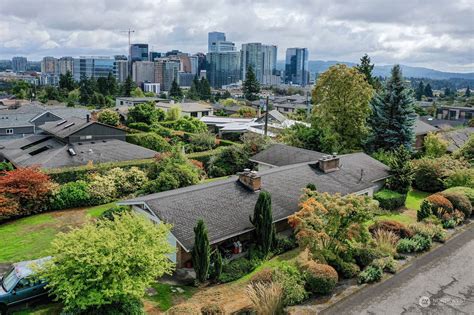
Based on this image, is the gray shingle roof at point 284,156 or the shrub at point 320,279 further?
the gray shingle roof at point 284,156

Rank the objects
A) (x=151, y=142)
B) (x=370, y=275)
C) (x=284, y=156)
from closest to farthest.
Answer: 1. (x=370, y=275)
2. (x=284, y=156)
3. (x=151, y=142)

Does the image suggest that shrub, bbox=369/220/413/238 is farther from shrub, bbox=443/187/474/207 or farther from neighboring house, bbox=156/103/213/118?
neighboring house, bbox=156/103/213/118

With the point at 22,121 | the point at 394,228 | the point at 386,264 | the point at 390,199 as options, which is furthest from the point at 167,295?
the point at 22,121

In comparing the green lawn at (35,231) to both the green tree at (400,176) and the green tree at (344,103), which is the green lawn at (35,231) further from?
the green tree at (344,103)

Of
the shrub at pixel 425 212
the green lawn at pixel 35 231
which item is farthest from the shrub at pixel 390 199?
the green lawn at pixel 35 231

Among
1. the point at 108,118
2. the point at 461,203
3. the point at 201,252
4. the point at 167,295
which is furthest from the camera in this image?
the point at 108,118

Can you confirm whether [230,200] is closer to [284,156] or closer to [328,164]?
[328,164]
